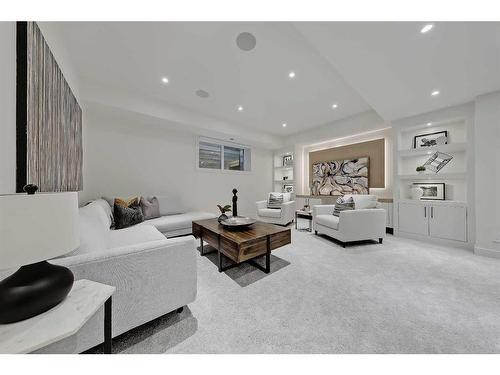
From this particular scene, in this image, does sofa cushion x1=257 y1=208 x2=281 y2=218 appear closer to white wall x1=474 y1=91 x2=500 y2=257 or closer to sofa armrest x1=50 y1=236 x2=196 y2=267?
sofa armrest x1=50 y1=236 x2=196 y2=267

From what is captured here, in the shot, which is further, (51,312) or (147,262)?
(147,262)

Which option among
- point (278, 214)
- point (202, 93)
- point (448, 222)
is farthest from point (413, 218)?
point (202, 93)

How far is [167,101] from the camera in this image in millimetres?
3328

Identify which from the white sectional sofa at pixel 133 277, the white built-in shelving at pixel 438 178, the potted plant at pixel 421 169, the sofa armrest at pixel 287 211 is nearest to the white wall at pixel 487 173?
the white built-in shelving at pixel 438 178

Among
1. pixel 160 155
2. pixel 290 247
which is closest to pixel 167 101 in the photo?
pixel 160 155

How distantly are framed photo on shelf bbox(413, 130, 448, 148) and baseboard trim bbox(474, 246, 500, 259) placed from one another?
1.75m

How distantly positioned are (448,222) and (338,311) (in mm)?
2981

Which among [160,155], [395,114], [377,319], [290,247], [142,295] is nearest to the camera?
[142,295]

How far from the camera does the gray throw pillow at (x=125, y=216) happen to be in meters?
2.61

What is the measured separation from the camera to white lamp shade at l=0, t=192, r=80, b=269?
536mm

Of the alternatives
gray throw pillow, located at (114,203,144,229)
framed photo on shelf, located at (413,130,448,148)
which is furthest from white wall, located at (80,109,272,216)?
framed photo on shelf, located at (413,130,448,148)

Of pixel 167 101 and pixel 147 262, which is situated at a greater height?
pixel 167 101

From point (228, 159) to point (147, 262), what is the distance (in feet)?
13.4
